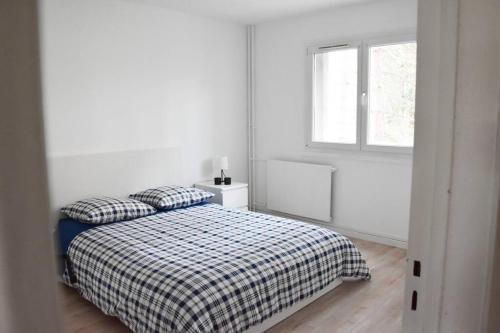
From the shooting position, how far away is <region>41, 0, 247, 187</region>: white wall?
362cm

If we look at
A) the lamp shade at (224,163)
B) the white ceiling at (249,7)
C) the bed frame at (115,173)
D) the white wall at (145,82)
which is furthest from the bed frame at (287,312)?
the white ceiling at (249,7)

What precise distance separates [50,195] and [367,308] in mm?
2909

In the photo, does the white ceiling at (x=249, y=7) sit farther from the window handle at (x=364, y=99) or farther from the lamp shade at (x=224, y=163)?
the lamp shade at (x=224, y=163)

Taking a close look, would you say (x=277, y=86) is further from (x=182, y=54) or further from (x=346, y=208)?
(x=346, y=208)

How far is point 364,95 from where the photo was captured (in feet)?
14.0

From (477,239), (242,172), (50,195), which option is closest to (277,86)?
(242,172)

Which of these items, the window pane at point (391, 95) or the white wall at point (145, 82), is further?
the window pane at point (391, 95)

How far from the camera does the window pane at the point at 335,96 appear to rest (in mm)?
4418

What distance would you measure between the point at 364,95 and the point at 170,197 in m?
2.26

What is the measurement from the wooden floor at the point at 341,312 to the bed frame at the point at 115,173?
0.14 m

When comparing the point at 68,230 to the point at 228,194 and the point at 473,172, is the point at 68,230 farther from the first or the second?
the point at 473,172

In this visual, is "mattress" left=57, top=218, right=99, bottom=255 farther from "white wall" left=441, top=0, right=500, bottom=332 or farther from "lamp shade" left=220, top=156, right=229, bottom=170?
"white wall" left=441, top=0, right=500, bottom=332

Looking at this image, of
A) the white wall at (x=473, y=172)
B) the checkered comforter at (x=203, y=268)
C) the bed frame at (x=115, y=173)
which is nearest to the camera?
the white wall at (x=473, y=172)

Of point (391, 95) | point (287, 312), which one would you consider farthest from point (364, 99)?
point (287, 312)
